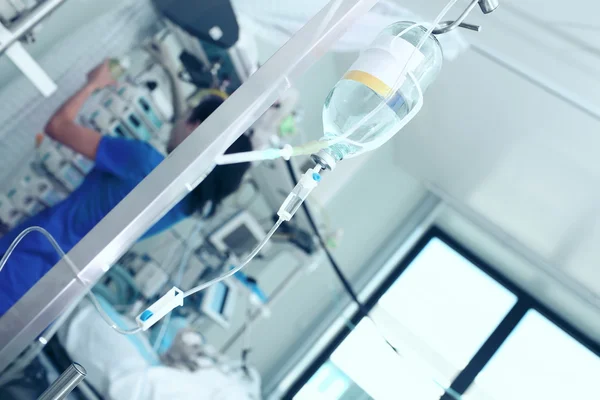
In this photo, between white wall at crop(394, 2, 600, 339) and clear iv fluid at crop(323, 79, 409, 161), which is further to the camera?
white wall at crop(394, 2, 600, 339)

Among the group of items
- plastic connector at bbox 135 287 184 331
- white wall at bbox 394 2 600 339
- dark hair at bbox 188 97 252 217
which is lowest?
plastic connector at bbox 135 287 184 331

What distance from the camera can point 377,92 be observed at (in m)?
0.75

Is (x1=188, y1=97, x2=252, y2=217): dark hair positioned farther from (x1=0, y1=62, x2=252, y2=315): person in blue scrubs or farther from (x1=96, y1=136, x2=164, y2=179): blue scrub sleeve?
(x1=96, y1=136, x2=164, y2=179): blue scrub sleeve

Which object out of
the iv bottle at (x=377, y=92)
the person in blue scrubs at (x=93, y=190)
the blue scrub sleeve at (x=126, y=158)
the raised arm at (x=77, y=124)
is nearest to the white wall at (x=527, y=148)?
the iv bottle at (x=377, y=92)

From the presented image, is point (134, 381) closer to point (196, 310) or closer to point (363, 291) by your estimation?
point (196, 310)

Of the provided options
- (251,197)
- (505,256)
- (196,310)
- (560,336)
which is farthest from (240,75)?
(560,336)

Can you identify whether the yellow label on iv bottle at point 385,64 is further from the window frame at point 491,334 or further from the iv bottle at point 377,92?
the window frame at point 491,334

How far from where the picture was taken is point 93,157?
141 cm

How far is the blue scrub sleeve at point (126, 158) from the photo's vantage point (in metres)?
1.30

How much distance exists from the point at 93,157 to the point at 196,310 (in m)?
0.71

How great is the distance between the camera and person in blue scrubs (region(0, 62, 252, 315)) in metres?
1.31

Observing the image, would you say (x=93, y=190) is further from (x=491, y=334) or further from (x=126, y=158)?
(x=491, y=334)

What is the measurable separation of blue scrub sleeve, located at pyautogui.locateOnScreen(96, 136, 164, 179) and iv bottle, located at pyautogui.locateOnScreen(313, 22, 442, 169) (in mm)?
626

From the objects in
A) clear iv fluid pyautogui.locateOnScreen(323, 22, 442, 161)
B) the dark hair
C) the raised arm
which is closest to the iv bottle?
clear iv fluid pyautogui.locateOnScreen(323, 22, 442, 161)
